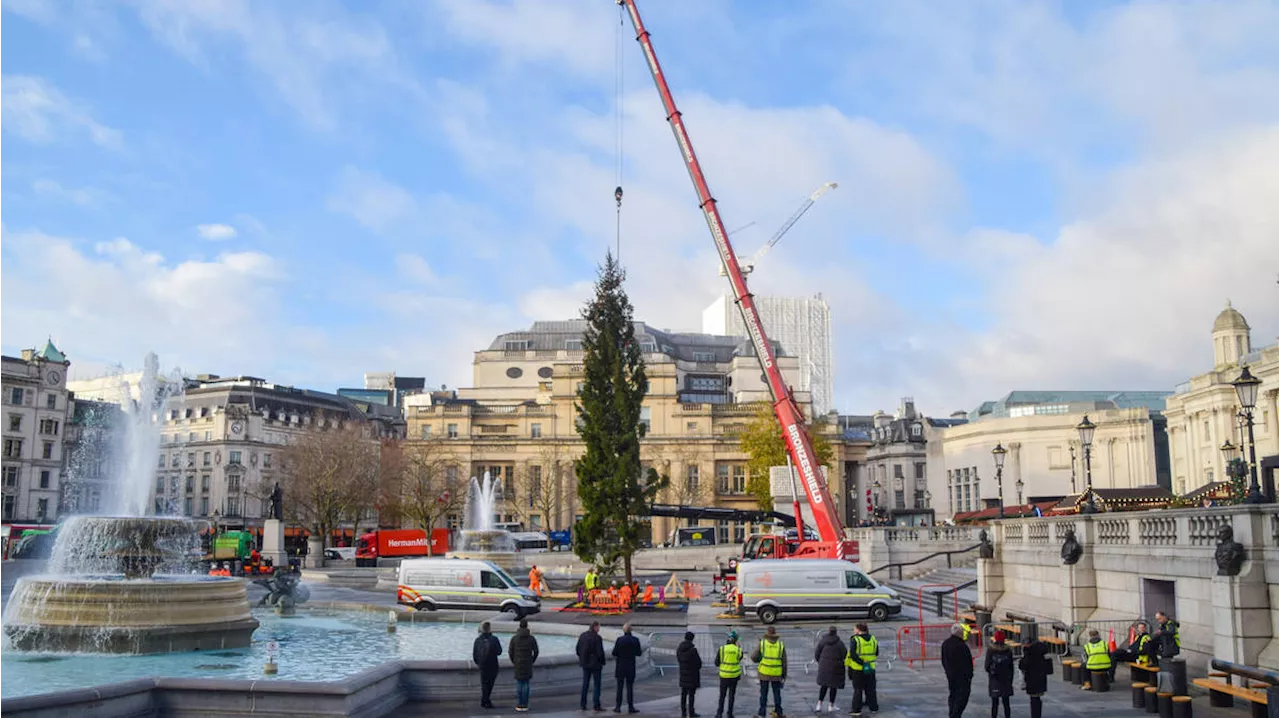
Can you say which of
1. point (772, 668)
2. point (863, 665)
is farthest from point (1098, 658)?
point (772, 668)

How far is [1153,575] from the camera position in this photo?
66.7 ft

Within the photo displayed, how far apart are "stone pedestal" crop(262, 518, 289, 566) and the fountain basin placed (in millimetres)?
33173

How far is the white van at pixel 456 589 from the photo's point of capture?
105ft

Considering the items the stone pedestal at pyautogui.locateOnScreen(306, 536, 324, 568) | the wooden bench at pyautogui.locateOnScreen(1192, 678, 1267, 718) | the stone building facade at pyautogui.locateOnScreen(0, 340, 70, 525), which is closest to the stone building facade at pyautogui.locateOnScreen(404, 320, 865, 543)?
the stone building facade at pyautogui.locateOnScreen(0, 340, 70, 525)

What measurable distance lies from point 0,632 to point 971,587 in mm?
28158

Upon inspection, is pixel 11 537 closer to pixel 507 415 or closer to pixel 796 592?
pixel 507 415

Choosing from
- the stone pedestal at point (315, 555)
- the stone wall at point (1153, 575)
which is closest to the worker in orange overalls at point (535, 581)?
the stone wall at point (1153, 575)

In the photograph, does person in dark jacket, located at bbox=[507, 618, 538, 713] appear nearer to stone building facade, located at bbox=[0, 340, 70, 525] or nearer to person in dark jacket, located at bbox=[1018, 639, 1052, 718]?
person in dark jacket, located at bbox=[1018, 639, 1052, 718]

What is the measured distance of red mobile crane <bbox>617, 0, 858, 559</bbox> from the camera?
1543 inches

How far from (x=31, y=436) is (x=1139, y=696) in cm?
9131

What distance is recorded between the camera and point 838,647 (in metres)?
16.1

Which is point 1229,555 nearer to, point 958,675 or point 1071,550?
point 958,675

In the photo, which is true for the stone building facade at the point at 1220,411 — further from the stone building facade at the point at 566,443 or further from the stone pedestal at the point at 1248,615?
the stone pedestal at the point at 1248,615

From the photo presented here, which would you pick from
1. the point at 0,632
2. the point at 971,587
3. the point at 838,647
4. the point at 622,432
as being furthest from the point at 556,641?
the point at 971,587
